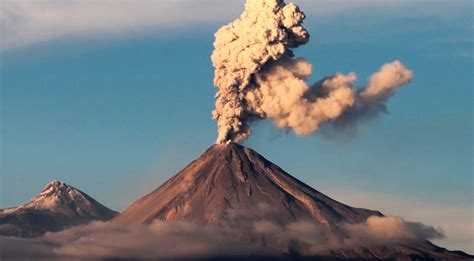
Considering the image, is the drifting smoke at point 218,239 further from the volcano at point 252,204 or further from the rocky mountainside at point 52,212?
the rocky mountainside at point 52,212

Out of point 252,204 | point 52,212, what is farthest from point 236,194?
point 52,212

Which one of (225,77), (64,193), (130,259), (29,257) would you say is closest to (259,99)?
(225,77)

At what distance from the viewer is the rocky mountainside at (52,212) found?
572 feet

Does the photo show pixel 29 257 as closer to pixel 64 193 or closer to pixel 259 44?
pixel 64 193

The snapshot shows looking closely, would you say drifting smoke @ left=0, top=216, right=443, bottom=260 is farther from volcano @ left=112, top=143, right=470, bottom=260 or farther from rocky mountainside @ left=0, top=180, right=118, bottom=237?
rocky mountainside @ left=0, top=180, right=118, bottom=237

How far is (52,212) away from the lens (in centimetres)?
18000

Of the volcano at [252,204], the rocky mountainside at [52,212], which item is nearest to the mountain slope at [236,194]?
the volcano at [252,204]

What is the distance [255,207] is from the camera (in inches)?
5709

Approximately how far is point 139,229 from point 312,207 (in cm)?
1837

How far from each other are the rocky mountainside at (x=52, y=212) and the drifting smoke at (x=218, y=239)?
57.4 ft

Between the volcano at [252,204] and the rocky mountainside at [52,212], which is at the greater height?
the rocky mountainside at [52,212]

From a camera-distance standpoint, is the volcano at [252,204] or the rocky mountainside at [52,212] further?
the rocky mountainside at [52,212]

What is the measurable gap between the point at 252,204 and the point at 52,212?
4281 cm

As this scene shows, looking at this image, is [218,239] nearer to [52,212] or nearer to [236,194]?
[236,194]
